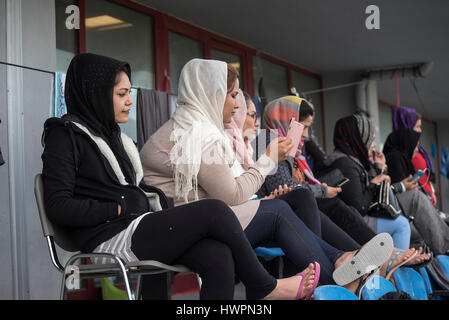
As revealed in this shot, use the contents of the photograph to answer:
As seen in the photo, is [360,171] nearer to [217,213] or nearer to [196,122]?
[196,122]

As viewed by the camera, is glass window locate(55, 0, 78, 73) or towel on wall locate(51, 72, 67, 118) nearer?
towel on wall locate(51, 72, 67, 118)

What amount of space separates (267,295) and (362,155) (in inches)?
83.7

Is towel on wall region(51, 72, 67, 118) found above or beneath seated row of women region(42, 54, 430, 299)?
above

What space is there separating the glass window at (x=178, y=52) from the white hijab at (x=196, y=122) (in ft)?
8.09

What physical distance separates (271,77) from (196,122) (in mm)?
4361

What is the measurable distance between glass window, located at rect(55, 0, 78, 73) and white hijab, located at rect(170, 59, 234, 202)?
1.70 metres

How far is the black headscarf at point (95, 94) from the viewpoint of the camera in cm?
189

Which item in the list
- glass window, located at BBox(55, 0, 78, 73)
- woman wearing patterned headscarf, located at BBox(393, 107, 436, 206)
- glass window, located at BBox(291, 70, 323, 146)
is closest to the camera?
glass window, located at BBox(55, 0, 78, 73)

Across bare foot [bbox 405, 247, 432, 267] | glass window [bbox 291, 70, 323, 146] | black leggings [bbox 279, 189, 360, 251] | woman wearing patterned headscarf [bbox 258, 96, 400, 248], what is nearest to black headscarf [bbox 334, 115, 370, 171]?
woman wearing patterned headscarf [bbox 258, 96, 400, 248]

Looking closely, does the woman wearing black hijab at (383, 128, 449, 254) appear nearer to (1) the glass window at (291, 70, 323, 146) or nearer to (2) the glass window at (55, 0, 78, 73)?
(2) the glass window at (55, 0, 78, 73)

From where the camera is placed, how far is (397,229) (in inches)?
133

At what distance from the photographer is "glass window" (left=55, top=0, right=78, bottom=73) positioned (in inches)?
144

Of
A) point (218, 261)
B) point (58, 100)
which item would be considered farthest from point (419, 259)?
point (58, 100)
